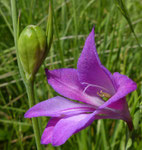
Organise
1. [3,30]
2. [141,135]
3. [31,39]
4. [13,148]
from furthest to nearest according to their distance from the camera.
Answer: [3,30], [13,148], [141,135], [31,39]

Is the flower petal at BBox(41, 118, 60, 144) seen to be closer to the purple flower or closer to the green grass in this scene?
the purple flower

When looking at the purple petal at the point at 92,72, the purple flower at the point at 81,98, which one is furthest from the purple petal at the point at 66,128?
the purple petal at the point at 92,72

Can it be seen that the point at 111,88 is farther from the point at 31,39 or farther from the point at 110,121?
the point at 110,121

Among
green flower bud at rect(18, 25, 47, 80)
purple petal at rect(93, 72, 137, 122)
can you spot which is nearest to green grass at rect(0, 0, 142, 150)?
purple petal at rect(93, 72, 137, 122)

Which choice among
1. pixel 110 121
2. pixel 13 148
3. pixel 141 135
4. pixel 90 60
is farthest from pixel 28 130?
pixel 90 60

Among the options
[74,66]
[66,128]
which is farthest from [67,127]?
[74,66]

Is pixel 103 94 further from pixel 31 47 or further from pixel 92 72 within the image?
pixel 31 47
